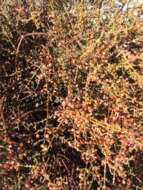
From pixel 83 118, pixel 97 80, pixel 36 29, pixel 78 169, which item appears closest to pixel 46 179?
pixel 78 169

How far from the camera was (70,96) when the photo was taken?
3.28 meters

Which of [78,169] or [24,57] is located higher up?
[24,57]

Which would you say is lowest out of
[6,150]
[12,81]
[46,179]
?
[46,179]

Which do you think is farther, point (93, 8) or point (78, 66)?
point (93, 8)

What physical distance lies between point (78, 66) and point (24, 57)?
347 millimetres

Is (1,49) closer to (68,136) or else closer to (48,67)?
(48,67)

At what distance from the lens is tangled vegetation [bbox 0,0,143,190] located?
10.7ft

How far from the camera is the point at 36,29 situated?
3576 millimetres

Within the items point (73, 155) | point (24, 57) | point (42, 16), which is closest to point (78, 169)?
point (73, 155)

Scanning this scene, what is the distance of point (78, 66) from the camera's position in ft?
10.8

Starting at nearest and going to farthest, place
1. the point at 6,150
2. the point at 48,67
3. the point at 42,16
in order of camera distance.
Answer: the point at 6,150 → the point at 48,67 → the point at 42,16

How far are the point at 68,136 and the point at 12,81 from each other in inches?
17.5

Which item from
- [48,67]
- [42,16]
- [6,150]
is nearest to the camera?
[6,150]

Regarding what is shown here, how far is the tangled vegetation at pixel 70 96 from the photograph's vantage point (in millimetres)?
3256
